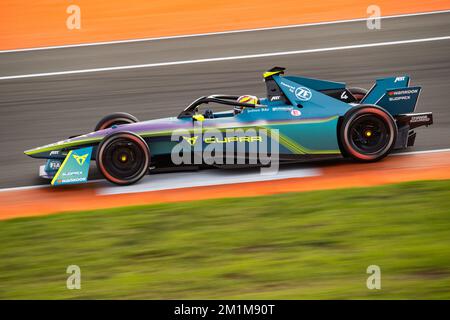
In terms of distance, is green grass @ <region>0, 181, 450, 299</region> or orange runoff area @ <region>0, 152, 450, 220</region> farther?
orange runoff area @ <region>0, 152, 450, 220</region>

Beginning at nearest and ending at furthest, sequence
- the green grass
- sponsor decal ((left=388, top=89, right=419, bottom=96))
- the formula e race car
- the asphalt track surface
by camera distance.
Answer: the green grass, the formula e race car, sponsor decal ((left=388, top=89, right=419, bottom=96)), the asphalt track surface

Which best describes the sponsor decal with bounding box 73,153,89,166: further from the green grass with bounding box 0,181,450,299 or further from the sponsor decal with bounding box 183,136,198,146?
the sponsor decal with bounding box 183,136,198,146

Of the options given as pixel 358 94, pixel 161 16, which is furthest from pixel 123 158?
pixel 161 16

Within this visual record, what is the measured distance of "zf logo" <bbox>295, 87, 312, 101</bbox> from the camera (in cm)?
1064

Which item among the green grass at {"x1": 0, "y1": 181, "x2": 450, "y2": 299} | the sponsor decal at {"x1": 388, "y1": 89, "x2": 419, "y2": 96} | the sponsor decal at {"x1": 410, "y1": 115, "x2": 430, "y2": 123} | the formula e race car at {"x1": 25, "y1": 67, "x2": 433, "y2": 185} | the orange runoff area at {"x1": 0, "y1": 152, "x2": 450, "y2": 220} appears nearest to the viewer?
the green grass at {"x1": 0, "y1": 181, "x2": 450, "y2": 299}

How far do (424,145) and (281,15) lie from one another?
8163mm

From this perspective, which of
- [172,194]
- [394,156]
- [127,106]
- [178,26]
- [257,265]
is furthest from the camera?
[178,26]

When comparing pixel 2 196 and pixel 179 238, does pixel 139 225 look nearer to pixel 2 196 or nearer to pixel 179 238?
pixel 179 238

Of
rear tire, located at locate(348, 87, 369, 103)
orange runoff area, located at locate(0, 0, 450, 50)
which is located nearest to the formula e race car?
rear tire, located at locate(348, 87, 369, 103)

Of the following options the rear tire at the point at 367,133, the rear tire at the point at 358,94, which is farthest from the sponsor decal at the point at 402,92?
the rear tire at the point at 358,94

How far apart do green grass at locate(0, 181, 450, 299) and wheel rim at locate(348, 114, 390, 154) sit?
3.17ft

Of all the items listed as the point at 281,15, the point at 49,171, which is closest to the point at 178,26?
the point at 281,15

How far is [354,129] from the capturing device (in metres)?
10.5

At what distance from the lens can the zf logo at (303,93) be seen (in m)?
10.6
